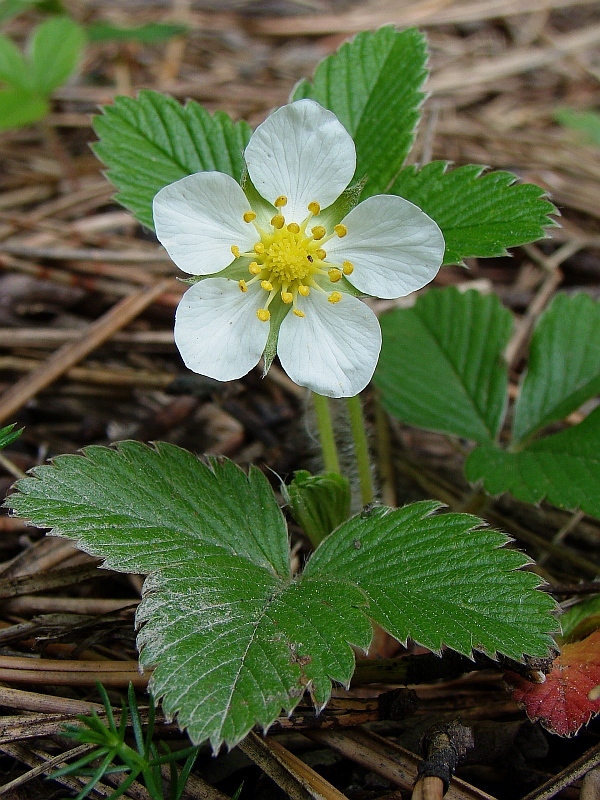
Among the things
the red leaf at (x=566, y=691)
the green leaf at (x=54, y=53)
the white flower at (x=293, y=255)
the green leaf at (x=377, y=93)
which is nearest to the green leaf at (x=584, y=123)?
the green leaf at (x=377, y=93)

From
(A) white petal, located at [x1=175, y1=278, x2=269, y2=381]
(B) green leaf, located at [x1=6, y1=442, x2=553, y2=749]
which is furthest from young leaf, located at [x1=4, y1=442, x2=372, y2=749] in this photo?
(A) white petal, located at [x1=175, y1=278, x2=269, y2=381]

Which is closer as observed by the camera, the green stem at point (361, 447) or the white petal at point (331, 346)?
the white petal at point (331, 346)

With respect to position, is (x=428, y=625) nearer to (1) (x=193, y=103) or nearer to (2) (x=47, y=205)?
(1) (x=193, y=103)

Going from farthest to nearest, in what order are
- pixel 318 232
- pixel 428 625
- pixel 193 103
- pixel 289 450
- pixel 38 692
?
pixel 289 450 → pixel 193 103 → pixel 318 232 → pixel 38 692 → pixel 428 625

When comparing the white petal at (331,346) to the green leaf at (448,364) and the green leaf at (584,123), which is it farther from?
the green leaf at (584,123)

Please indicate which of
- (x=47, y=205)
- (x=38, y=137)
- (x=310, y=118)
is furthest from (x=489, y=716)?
(x=38, y=137)

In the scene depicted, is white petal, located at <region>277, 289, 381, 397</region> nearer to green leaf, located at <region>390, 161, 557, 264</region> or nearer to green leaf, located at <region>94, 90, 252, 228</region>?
green leaf, located at <region>390, 161, 557, 264</region>
